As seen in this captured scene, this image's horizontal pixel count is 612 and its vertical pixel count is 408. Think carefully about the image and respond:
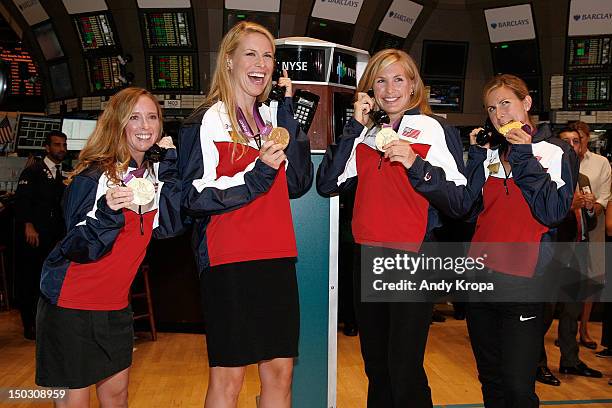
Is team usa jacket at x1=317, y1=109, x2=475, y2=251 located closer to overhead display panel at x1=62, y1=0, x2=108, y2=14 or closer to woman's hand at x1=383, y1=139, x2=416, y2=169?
woman's hand at x1=383, y1=139, x2=416, y2=169

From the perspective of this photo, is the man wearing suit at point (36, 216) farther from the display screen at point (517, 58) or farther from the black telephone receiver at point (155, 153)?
the display screen at point (517, 58)

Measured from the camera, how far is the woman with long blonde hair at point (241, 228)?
80.7 inches

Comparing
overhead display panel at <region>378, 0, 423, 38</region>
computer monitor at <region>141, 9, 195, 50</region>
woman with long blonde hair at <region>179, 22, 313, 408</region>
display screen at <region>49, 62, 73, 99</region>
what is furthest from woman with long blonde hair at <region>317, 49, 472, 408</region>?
display screen at <region>49, 62, 73, 99</region>

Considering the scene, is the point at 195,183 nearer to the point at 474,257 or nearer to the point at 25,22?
the point at 474,257

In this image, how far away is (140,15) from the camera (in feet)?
24.4

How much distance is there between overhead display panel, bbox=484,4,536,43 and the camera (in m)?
7.82

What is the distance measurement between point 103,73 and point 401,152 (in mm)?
6509

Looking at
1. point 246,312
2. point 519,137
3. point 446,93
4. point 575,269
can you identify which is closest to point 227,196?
point 246,312

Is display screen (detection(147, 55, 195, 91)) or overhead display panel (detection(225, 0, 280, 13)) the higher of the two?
overhead display panel (detection(225, 0, 280, 13))

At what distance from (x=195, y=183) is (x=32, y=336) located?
3.83 meters

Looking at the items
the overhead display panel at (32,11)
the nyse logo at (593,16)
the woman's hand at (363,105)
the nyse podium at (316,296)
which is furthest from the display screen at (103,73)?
the woman's hand at (363,105)

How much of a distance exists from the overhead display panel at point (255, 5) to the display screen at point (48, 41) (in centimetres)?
231

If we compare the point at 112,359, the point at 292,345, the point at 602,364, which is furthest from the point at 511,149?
the point at 602,364

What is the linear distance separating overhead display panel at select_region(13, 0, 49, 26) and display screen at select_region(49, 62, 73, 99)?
23.4 inches
